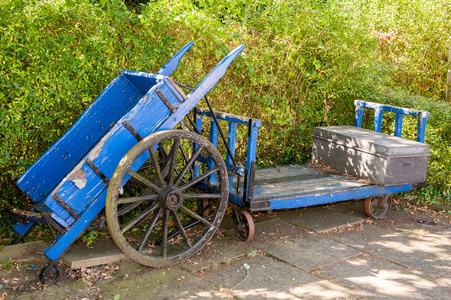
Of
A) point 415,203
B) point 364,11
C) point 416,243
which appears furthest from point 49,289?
point 364,11

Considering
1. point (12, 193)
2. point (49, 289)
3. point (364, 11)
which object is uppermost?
point (364, 11)

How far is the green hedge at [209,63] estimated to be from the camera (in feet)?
13.9

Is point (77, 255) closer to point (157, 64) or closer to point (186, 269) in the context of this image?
point (186, 269)

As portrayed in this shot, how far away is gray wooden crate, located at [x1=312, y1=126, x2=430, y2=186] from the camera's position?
5.10 m

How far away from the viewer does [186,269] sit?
4.07 m

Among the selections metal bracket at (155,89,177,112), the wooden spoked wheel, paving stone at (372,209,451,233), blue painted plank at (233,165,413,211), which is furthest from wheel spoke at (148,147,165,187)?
paving stone at (372,209,451,233)

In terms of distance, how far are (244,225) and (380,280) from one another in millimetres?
1358

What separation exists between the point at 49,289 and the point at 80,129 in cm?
144

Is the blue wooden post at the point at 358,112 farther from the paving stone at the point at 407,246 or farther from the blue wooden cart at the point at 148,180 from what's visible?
the paving stone at the point at 407,246

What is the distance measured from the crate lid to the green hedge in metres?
0.65

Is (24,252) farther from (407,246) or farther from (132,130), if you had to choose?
(407,246)

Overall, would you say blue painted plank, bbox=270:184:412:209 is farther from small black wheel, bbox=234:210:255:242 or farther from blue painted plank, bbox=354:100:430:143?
blue painted plank, bbox=354:100:430:143

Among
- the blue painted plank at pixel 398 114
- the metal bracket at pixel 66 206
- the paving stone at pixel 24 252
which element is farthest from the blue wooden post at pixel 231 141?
the blue painted plank at pixel 398 114

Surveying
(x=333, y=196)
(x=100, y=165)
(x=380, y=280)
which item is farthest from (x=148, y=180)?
(x=380, y=280)
